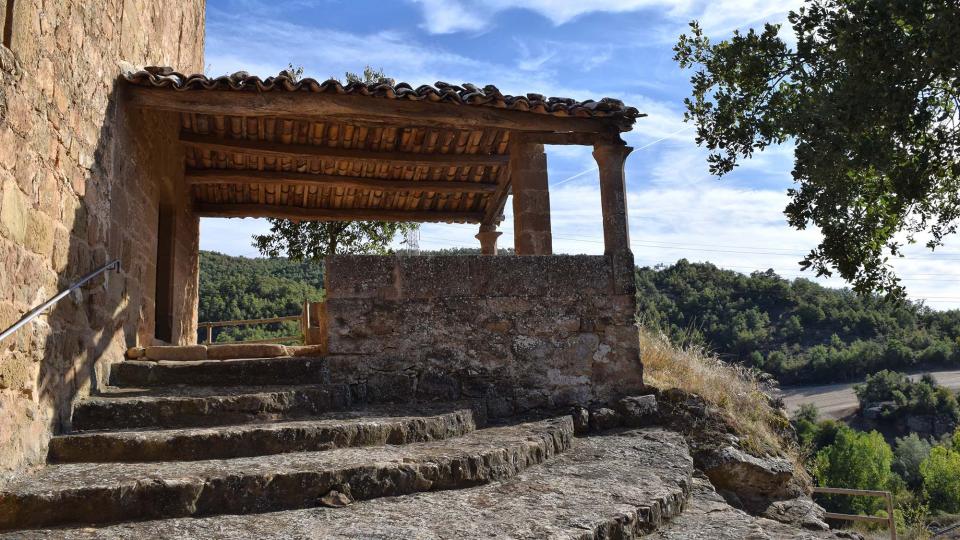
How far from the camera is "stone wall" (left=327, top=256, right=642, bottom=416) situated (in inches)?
220

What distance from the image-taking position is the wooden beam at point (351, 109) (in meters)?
5.61

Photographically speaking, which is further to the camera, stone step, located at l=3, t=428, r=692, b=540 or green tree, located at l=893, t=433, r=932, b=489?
green tree, located at l=893, t=433, r=932, b=489

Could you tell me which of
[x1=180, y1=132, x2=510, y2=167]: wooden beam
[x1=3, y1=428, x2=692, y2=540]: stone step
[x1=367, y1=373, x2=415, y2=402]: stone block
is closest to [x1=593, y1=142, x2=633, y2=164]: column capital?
[x1=180, y1=132, x2=510, y2=167]: wooden beam

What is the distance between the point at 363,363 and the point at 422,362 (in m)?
0.47

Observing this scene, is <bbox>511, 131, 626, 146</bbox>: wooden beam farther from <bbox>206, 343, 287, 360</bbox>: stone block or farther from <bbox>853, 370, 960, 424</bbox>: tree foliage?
<bbox>853, 370, 960, 424</bbox>: tree foliage

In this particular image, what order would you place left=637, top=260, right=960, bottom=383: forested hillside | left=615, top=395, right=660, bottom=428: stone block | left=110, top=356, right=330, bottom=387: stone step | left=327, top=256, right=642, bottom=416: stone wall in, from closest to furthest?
left=110, top=356, right=330, bottom=387: stone step < left=327, top=256, right=642, bottom=416: stone wall < left=615, top=395, right=660, bottom=428: stone block < left=637, top=260, right=960, bottom=383: forested hillside

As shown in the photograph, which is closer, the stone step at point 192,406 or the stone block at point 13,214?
the stone block at point 13,214

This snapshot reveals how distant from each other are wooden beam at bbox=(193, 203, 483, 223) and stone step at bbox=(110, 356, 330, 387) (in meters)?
4.25

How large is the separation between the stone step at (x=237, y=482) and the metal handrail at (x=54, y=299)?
718mm

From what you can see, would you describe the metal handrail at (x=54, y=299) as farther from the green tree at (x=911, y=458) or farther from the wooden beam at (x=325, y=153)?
the green tree at (x=911, y=458)

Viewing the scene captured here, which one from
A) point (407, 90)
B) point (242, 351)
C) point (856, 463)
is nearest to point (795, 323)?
point (856, 463)

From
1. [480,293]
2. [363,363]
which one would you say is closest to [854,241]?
[480,293]

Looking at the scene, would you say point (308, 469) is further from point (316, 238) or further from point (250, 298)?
point (250, 298)

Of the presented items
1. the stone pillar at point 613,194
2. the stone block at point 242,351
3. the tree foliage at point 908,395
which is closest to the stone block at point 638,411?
the stone pillar at point 613,194
